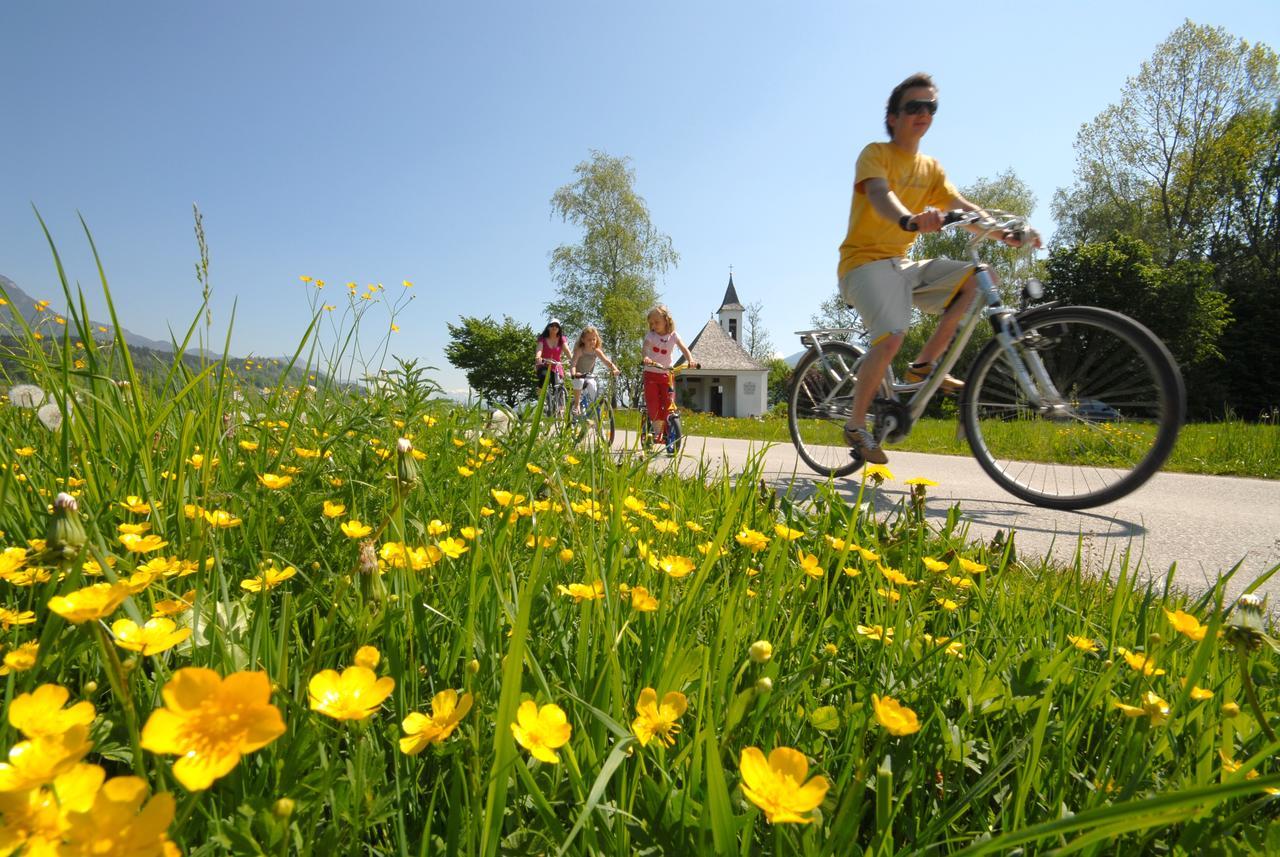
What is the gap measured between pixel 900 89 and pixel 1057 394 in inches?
73.6

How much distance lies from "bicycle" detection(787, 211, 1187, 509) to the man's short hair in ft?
2.33

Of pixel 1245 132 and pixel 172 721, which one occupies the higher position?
pixel 1245 132

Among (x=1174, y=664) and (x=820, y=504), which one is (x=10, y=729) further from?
(x=820, y=504)

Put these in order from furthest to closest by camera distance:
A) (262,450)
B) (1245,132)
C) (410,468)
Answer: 1. (1245,132)
2. (262,450)
3. (410,468)

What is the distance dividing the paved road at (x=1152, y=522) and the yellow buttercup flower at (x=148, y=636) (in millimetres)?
1099

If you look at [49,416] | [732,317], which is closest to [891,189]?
[49,416]

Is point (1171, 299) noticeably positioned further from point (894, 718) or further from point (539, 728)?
point (539, 728)

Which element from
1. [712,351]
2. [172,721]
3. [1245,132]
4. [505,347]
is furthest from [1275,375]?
[505,347]

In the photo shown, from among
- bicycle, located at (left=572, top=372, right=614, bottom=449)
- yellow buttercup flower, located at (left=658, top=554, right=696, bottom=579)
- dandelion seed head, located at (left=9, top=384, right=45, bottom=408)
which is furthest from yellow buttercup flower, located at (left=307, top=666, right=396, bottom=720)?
dandelion seed head, located at (left=9, top=384, right=45, bottom=408)

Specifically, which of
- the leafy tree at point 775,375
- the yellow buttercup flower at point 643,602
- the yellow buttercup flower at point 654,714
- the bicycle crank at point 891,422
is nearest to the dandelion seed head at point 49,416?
the yellow buttercup flower at point 643,602

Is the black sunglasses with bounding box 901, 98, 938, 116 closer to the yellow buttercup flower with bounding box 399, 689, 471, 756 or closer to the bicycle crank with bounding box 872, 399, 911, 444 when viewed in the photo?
the bicycle crank with bounding box 872, 399, 911, 444

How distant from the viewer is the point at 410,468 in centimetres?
93

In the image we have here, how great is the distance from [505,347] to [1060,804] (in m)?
46.5

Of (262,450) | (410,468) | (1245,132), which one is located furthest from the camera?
(1245,132)
